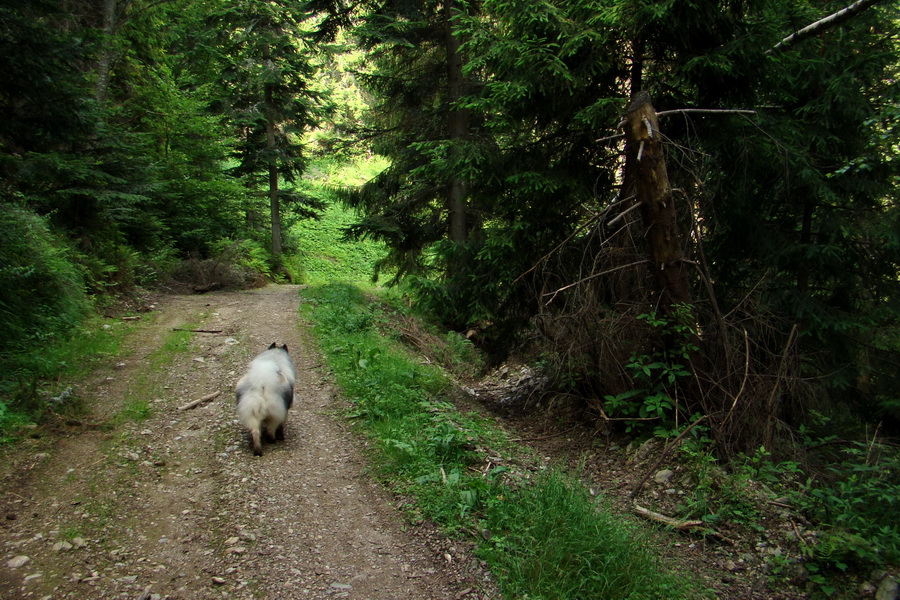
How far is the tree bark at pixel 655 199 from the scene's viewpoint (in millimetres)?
5242

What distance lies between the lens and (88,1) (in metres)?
15.0

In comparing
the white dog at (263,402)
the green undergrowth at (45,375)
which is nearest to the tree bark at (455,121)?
the white dog at (263,402)

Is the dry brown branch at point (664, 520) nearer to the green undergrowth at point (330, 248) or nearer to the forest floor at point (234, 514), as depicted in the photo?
the forest floor at point (234, 514)

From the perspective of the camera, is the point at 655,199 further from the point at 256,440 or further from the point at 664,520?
the point at 256,440

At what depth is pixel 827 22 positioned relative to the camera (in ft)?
17.7

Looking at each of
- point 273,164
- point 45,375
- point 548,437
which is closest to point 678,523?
point 548,437

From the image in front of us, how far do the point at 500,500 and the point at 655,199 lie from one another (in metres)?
3.69

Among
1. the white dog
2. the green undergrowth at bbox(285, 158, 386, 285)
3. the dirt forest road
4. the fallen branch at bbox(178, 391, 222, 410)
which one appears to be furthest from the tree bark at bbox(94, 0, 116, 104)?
the white dog

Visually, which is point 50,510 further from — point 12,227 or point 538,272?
point 538,272

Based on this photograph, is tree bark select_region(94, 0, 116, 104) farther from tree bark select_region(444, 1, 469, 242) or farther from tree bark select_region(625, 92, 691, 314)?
tree bark select_region(625, 92, 691, 314)

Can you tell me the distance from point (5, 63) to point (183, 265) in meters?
8.82

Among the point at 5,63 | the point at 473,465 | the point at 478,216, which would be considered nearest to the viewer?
the point at 473,465

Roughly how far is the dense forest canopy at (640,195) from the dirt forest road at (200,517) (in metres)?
2.77

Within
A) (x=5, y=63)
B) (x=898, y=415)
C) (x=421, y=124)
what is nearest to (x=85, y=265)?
(x=5, y=63)
